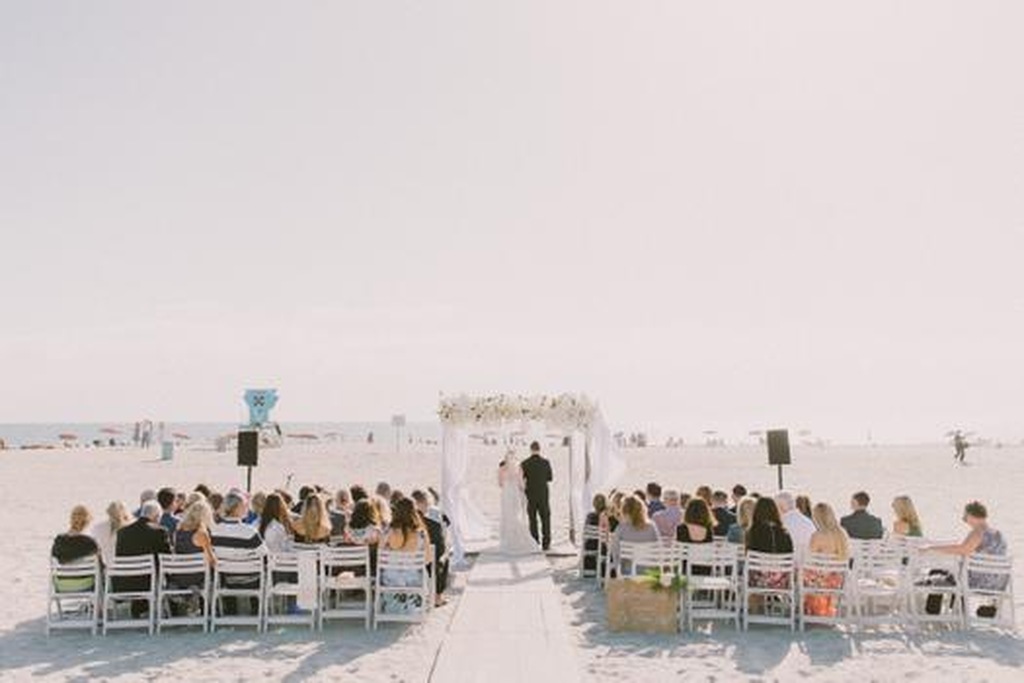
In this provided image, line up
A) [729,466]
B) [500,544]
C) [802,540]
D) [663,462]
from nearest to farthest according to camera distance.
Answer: [802,540]
[500,544]
[729,466]
[663,462]

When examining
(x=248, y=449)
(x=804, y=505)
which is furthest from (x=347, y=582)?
(x=248, y=449)

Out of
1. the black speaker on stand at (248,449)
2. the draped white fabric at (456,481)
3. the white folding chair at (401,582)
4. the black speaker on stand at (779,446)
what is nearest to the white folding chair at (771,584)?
the white folding chair at (401,582)

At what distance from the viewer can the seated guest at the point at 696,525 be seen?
10.9 metres

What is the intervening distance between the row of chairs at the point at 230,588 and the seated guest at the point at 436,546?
856mm

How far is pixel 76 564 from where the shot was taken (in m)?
9.81

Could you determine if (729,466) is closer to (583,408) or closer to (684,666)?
(583,408)

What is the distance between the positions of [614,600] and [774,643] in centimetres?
169

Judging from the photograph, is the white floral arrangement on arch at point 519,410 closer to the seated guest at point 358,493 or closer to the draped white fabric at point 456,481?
the draped white fabric at point 456,481

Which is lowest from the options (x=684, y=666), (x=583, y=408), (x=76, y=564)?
(x=684, y=666)

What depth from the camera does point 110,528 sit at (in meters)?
10.8

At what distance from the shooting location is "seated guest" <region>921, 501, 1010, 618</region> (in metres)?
10.1

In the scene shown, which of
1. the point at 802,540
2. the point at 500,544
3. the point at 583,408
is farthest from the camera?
the point at 583,408

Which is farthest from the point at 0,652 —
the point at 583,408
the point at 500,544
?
the point at 583,408

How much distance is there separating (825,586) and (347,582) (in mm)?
5124
